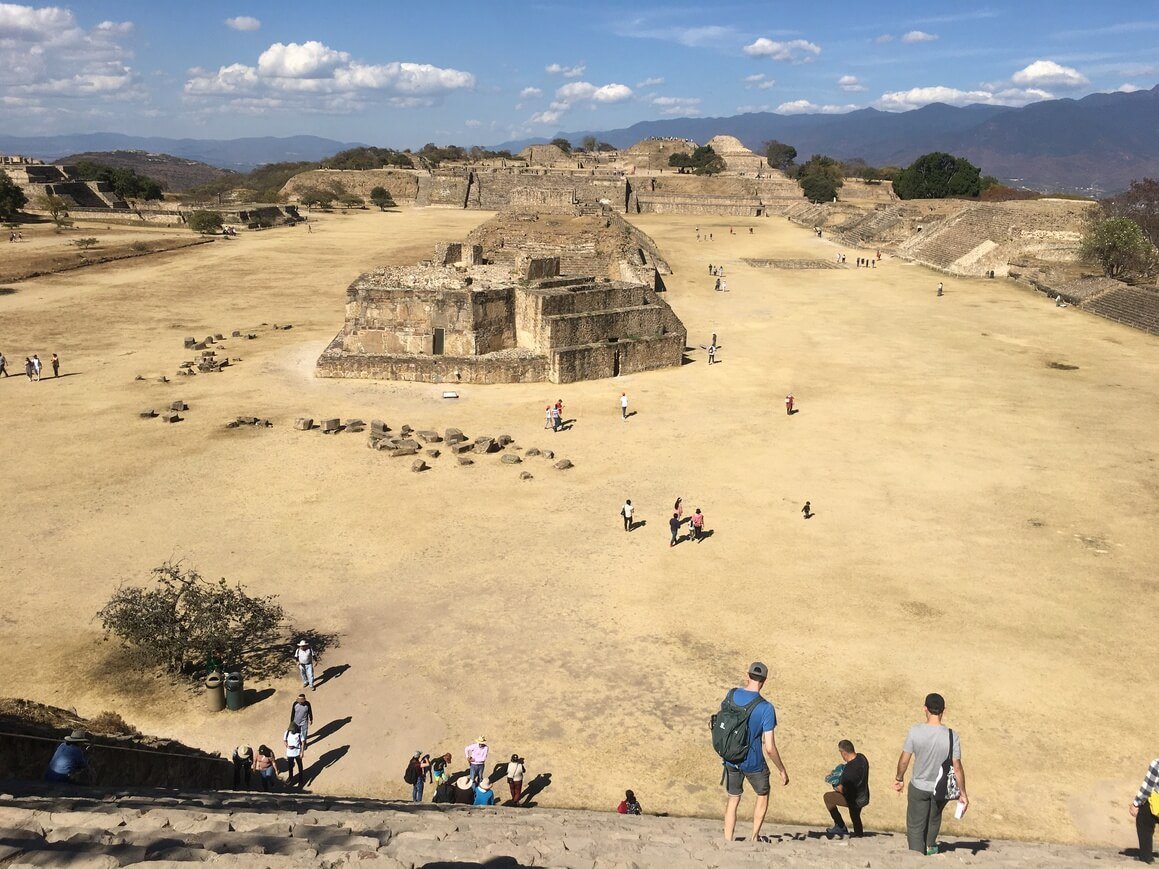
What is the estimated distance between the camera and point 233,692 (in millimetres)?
9234

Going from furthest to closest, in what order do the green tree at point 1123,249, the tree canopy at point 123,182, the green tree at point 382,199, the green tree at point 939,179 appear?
the green tree at point 382,199, the tree canopy at point 123,182, the green tree at point 939,179, the green tree at point 1123,249

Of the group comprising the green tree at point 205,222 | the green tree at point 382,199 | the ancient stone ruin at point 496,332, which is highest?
the green tree at point 382,199

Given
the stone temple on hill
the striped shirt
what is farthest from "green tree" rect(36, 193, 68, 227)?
the striped shirt

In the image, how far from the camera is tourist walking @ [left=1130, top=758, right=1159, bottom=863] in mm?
5832

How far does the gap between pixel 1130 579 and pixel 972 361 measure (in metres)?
14.9

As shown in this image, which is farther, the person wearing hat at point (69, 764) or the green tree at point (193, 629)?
the green tree at point (193, 629)

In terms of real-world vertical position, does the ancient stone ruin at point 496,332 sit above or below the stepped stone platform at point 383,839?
above

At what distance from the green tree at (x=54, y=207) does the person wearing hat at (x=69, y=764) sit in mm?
57736

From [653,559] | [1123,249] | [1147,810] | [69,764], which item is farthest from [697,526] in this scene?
[1123,249]

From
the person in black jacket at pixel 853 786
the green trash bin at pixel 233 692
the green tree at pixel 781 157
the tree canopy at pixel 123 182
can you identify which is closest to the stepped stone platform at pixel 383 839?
the person in black jacket at pixel 853 786

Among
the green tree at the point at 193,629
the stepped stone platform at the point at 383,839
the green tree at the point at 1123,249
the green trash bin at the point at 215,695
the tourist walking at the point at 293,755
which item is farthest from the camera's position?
the green tree at the point at 1123,249

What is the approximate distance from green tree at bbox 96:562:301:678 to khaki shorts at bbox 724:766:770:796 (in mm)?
6774

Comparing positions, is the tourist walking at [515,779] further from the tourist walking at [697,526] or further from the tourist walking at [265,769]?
the tourist walking at [697,526]

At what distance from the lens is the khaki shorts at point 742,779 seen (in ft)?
17.9
